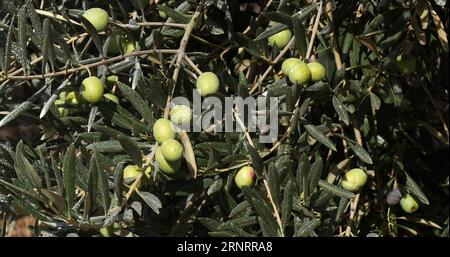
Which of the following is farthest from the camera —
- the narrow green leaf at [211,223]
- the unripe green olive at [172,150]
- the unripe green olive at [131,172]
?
the narrow green leaf at [211,223]

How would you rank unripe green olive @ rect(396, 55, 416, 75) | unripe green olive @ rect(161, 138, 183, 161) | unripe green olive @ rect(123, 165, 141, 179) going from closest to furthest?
unripe green olive @ rect(161, 138, 183, 161), unripe green olive @ rect(123, 165, 141, 179), unripe green olive @ rect(396, 55, 416, 75)

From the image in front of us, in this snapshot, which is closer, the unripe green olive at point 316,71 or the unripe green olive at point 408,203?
the unripe green olive at point 316,71

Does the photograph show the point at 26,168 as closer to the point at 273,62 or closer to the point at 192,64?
the point at 192,64

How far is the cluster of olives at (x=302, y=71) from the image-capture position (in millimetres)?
1158

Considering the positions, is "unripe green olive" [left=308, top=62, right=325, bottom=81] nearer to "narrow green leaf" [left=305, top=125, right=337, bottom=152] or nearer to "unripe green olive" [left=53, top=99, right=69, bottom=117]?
"narrow green leaf" [left=305, top=125, right=337, bottom=152]

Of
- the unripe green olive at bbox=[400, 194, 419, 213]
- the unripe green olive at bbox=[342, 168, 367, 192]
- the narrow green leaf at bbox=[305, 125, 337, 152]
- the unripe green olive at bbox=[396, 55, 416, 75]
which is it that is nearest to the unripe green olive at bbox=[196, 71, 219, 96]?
the narrow green leaf at bbox=[305, 125, 337, 152]

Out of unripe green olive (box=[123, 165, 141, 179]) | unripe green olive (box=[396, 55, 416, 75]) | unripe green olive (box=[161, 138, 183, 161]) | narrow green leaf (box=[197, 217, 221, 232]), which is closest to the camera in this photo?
unripe green olive (box=[161, 138, 183, 161])

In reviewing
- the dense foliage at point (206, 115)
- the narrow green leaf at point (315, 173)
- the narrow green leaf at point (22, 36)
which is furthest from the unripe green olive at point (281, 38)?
the narrow green leaf at point (22, 36)

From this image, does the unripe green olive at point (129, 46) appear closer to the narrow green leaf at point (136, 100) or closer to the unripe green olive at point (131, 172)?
the narrow green leaf at point (136, 100)

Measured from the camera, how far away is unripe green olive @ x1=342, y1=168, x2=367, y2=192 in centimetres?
127

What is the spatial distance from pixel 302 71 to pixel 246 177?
0.68 ft

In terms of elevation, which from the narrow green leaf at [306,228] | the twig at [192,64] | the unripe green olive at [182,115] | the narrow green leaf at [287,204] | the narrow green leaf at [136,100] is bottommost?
the narrow green leaf at [306,228]

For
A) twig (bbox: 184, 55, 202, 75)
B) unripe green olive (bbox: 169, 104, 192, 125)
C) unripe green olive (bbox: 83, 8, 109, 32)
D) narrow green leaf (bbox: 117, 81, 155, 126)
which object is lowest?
unripe green olive (bbox: 169, 104, 192, 125)

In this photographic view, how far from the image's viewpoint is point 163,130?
1098 millimetres
